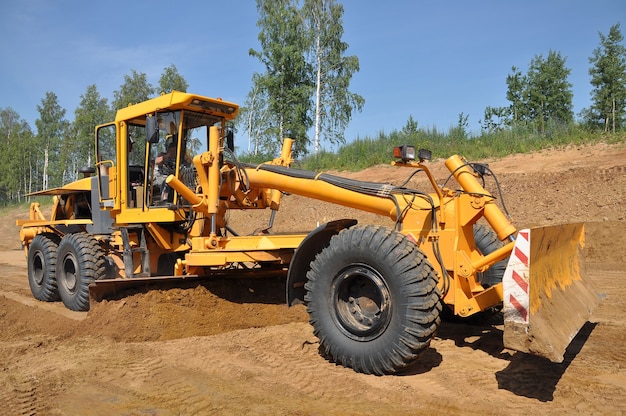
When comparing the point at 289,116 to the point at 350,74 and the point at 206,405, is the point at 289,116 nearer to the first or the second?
the point at 350,74

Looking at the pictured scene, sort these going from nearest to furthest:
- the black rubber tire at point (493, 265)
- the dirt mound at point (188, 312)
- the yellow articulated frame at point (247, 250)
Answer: the black rubber tire at point (493, 265) → the dirt mound at point (188, 312) → the yellow articulated frame at point (247, 250)

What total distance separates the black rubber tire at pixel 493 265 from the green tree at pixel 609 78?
2689 cm

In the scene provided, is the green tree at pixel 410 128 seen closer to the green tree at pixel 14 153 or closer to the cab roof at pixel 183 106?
the cab roof at pixel 183 106

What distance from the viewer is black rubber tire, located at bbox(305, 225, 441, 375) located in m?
3.97

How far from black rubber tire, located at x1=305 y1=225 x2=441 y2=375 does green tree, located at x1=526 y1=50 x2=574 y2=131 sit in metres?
32.1

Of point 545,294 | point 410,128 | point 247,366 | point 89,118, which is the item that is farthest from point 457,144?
point 89,118

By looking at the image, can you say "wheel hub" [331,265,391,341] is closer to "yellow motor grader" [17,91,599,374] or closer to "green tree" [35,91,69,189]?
"yellow motor grader" [17,91,599,374]

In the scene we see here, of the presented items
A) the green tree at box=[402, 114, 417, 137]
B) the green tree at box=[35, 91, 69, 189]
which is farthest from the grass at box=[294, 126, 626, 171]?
the green tree at box=[35, 91, 69, 189]

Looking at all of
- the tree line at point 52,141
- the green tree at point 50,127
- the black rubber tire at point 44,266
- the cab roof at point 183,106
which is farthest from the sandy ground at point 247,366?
the green tree at point 50,127

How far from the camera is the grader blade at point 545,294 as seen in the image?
11.6ft

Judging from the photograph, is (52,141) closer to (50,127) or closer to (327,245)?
(50,127)

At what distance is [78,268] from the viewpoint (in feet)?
24.2

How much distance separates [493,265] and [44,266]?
6.90m

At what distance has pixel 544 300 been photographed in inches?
161
